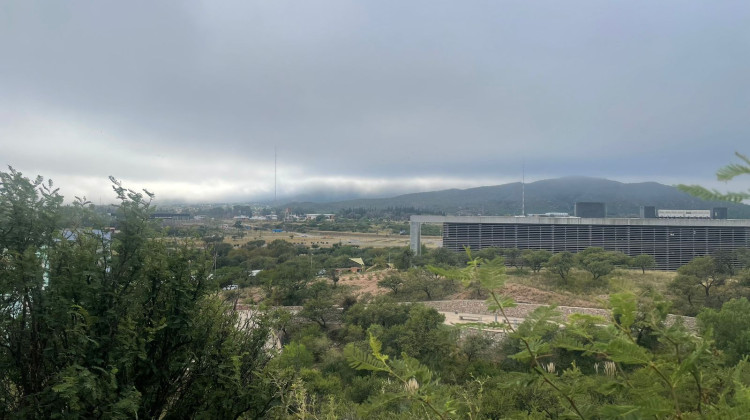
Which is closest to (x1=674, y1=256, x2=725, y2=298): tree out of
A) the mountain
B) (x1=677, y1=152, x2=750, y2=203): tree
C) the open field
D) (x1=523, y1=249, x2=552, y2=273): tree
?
(x1=523, y1=249, x2=552, y2=273): tree

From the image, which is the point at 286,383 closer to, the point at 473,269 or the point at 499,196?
the point at 473,269

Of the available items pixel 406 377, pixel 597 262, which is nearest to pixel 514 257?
pixel 597 262

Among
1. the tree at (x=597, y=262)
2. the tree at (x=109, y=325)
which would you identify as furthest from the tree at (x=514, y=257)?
the tree at (x=109, y=325)

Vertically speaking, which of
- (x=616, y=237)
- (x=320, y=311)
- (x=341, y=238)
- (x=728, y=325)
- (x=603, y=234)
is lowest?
(x=320, y=311)

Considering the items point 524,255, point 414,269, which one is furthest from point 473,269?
point 524,255

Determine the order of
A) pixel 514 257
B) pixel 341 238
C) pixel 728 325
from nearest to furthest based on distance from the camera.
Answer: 1. pixel 728 325
2. pixel 514 257
3. pixel 341 238

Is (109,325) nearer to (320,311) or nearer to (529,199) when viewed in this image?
(320,311)

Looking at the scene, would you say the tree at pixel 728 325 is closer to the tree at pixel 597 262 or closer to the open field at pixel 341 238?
the tree at pixel 597 262
